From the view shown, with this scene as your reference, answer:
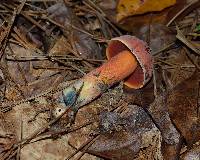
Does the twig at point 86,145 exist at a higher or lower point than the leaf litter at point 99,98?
lower

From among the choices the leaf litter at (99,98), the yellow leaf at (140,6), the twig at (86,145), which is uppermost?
the yellow leaf at (140,6)

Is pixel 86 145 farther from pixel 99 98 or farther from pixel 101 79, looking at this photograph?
pixel 101 79

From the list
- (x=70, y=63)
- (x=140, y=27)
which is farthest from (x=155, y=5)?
(x=70, y=63)

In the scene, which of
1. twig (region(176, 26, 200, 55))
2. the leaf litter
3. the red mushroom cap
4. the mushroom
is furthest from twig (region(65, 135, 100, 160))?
twig (region(176, 26, 200, 55))

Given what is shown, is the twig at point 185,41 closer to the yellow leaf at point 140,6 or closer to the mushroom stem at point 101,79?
the yellow leaf at point 140,6

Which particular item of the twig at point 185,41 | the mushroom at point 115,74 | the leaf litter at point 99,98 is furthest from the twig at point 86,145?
the twig at point 185,41

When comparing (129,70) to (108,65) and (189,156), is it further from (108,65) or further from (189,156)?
(189,156)

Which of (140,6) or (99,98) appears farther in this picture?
(140,6)

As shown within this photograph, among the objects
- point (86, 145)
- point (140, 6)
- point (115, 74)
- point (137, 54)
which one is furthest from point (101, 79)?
point (140, 6)
